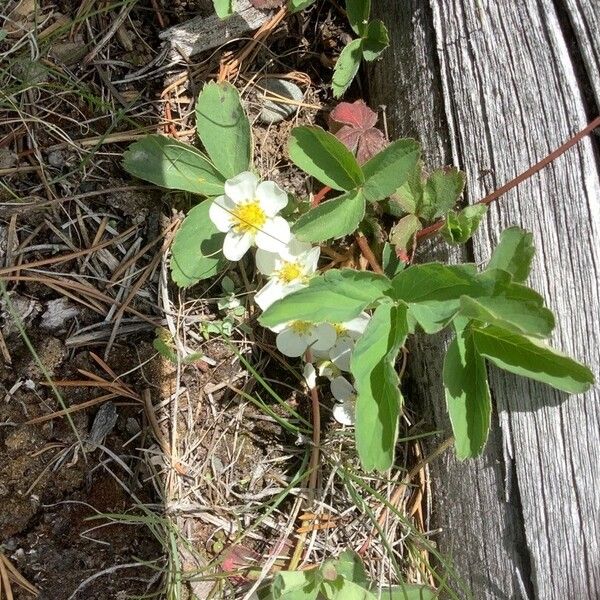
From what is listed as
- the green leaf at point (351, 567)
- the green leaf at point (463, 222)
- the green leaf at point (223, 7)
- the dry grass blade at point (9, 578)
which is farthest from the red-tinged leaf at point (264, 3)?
the dry grass blade at point (9, 578)

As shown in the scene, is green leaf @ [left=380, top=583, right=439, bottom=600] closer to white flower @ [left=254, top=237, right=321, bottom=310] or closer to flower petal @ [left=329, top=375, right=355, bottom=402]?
flower petal @ [left=329, top=375, right=355, bottom=402]

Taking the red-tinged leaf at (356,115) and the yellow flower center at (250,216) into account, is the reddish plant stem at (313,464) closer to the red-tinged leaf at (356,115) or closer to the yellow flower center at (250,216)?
the yellow flower center at (250,216)

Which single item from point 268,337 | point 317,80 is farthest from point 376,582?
point 317,80

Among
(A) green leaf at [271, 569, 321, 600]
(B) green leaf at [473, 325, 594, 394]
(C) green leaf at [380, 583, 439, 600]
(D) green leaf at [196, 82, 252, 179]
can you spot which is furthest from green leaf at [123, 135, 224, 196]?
(C) green leaf at [380, 583, 439, 600]

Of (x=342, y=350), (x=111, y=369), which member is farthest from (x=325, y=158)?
(x=111, y=369)

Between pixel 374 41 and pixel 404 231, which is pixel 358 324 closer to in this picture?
pixel 404 231

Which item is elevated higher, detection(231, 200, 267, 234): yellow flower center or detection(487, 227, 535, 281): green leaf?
detection(487, 227, 535, 281): green leaf
